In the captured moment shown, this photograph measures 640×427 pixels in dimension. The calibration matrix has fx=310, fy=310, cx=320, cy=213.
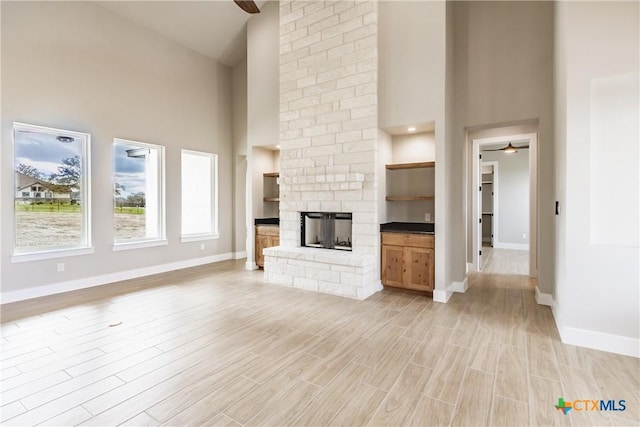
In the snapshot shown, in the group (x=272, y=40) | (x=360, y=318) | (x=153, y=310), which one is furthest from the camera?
(x=272, y=40)

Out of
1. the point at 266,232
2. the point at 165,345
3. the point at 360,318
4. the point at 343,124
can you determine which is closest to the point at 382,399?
the point at 360,318

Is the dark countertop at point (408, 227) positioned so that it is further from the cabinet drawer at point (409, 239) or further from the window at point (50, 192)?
the window at point (50, 192)

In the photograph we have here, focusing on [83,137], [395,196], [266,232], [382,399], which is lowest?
[382,399]

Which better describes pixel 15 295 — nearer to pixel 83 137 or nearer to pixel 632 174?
pixel 83 137

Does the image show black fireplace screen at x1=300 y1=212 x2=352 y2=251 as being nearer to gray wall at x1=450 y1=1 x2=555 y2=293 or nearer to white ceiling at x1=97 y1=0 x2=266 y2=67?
gray wall at x1=450 y1=1 x2=555 y2=293

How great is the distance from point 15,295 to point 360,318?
4.65m

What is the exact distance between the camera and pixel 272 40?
5.89m

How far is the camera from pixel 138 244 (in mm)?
5594

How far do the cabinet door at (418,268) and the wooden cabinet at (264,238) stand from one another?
2567mm

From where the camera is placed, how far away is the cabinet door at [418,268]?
14.3 ft

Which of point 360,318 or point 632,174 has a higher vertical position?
point 632,174

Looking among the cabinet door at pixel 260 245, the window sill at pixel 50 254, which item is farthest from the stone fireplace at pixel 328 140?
the window sill at pixel 50 254

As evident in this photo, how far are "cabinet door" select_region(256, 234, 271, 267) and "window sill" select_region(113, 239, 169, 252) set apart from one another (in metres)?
1.77

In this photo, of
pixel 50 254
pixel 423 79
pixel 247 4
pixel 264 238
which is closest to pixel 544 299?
pixel 423 79
